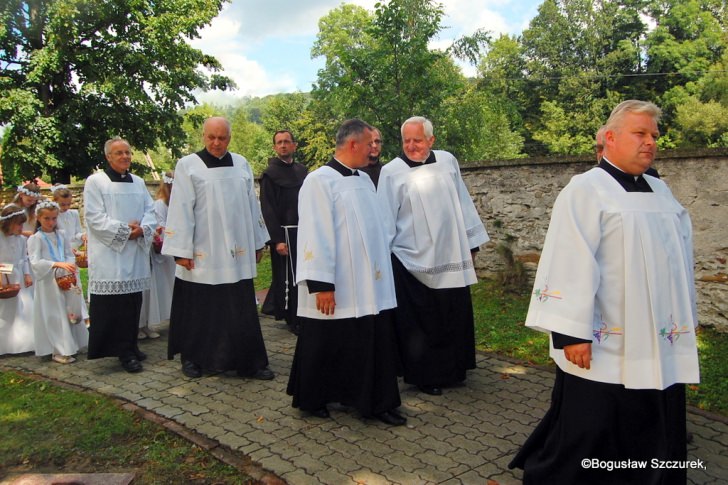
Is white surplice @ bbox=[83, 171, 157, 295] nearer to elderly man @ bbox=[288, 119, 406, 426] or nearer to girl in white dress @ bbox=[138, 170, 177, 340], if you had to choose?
girl in white dress @ bbox=[138, 170, 177, 340]

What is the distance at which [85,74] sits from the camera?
71.5 ft

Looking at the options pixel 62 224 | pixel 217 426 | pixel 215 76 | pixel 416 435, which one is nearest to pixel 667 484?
pixel 416 435

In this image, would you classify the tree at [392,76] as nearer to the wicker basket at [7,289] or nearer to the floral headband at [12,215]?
the floral headband at [12,215]

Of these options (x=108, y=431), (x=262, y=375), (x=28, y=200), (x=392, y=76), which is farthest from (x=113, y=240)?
(x=392, y=76)

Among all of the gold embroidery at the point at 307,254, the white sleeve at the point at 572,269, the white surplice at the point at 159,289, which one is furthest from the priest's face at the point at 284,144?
the white sleeve at the point at 572,269

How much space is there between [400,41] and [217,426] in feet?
25.2

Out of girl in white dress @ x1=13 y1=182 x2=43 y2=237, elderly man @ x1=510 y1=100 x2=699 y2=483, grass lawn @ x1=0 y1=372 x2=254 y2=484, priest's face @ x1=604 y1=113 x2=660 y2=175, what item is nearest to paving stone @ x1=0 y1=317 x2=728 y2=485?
grass lawn @ x1=0 y1=372 x2=254 y2=484

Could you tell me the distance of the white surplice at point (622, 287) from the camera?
311cm

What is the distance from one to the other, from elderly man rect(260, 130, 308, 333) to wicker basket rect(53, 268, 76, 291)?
209 cm

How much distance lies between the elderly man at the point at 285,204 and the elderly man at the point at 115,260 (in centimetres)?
140

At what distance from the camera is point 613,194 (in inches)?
126

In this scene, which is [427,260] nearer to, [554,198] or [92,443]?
[92,443]

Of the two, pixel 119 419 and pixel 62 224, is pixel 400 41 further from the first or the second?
pixel 119 419

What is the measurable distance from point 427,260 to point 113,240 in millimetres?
3032
